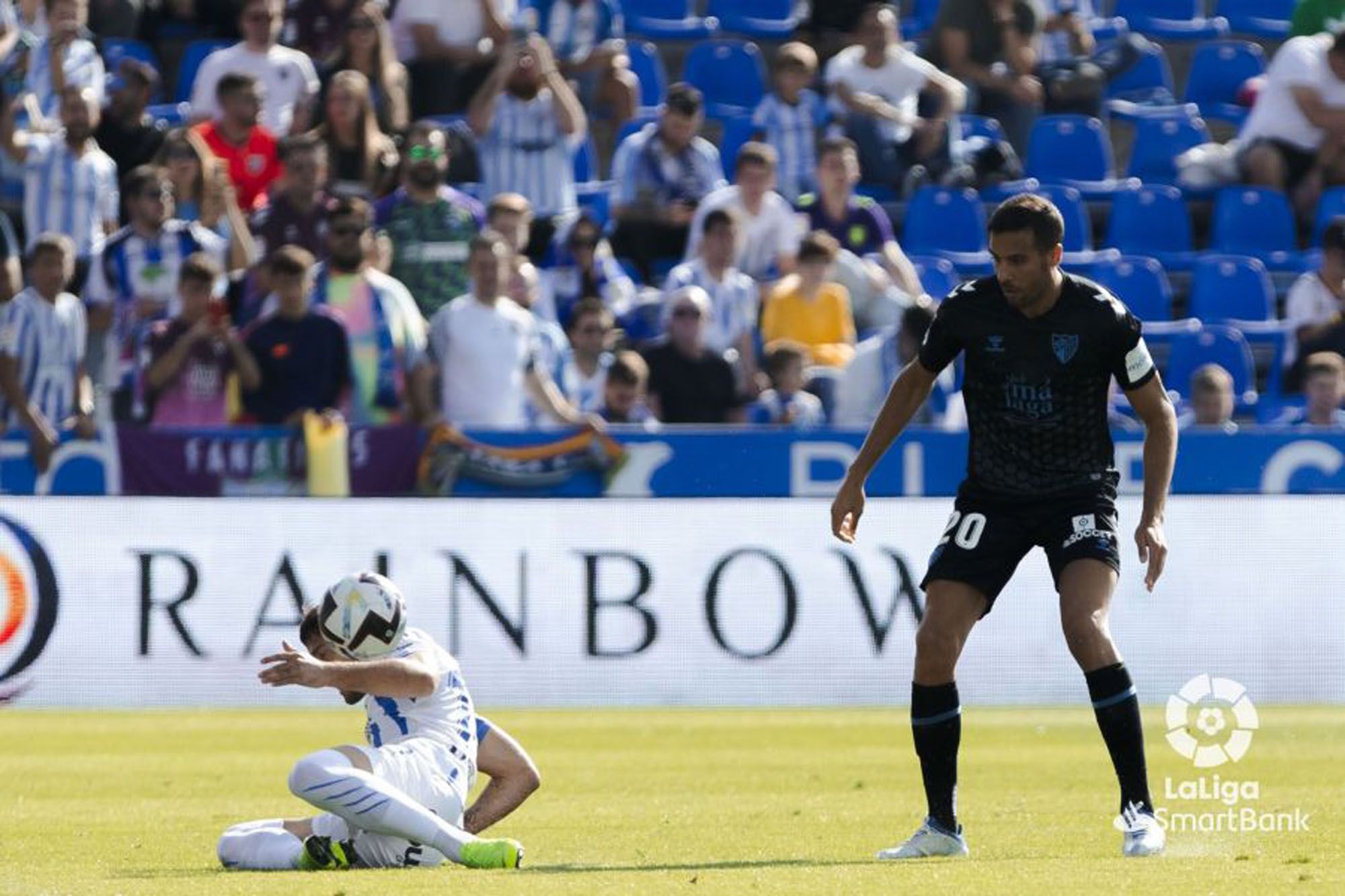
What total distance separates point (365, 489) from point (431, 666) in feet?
28.4

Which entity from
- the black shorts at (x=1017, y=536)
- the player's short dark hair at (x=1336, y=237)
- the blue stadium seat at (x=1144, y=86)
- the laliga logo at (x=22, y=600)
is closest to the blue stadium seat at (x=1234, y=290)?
the player's short dark hair at (x=1336, y=237)

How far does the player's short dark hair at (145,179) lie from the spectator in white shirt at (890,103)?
5616 millimetres

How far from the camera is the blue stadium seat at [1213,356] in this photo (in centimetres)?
1959

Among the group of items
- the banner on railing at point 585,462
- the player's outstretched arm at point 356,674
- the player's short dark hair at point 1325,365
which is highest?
the player's outstretched arm at point 356,674

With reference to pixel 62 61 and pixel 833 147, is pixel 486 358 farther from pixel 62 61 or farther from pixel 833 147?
pixel 62 61

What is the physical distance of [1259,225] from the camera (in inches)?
829

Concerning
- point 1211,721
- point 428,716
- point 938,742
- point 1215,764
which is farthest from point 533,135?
point 938,742

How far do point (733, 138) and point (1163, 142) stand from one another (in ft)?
12.8

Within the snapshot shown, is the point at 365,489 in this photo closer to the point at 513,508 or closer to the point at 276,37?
the point at 513,508

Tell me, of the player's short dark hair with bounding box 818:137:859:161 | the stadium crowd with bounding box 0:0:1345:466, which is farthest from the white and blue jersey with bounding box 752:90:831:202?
the player's short dark hair with bounding box 818:137:859:161

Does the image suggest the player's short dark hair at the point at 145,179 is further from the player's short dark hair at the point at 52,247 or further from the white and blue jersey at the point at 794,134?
the white and blue jersey at the point at 794,134

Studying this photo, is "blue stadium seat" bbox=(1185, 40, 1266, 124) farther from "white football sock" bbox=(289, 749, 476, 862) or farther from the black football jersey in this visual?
"white football sock" bbox=(289, 749, 476, 862)

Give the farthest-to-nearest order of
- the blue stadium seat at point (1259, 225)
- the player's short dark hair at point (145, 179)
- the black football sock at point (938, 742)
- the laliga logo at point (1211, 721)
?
the blue stadium seat at point (1259, 225), the player's short dark hair at point (145, 179), the laliga logo at point (1211, 721), the black football sock at point (938, 742)

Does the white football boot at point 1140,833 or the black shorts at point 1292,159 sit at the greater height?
the black shorts at point 1292,159
